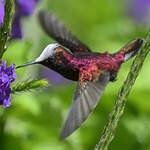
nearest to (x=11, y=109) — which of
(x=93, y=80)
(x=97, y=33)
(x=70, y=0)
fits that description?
(x=93, y=80)

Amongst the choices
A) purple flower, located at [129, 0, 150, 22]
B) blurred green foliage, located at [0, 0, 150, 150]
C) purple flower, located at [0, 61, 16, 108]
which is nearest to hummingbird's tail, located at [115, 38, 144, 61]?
purple flower, located at [0, 61, 16, 108]

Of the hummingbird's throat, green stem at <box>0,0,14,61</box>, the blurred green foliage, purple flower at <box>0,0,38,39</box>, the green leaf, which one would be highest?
green stem at <box>0,0,14,61</box>

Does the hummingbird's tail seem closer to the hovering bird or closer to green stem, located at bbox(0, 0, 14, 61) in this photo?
the hovering bird

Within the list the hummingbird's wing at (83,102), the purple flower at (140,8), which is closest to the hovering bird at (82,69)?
the hummingbird's wing at (83,102)

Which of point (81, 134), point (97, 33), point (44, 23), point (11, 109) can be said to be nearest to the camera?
point (44, 23)

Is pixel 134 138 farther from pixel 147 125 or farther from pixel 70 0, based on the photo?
pixel 70 0

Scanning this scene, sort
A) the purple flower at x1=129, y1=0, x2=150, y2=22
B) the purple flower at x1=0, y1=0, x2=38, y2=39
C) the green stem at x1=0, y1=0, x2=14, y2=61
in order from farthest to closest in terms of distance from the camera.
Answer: the purple flower at x1=129, y1=0, x2=150, y2=22 < the purple flower at x1=0, y1=0, x2=38, y2=39 < the green stem at x1=0, y1=0, x2=14, y2=61
